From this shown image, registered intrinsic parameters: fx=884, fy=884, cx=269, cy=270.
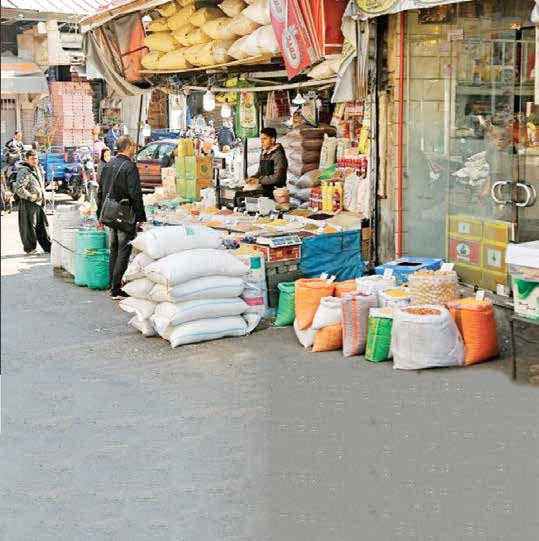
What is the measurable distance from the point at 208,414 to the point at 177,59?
7452mm

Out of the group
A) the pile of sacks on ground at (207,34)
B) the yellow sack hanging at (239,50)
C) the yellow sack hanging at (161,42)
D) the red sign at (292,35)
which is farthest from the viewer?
the yellow sack hanging at (161,42)

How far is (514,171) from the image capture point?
8.01 metres

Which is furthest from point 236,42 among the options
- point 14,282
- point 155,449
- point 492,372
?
point 155,449

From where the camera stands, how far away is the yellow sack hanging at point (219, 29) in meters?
10.9

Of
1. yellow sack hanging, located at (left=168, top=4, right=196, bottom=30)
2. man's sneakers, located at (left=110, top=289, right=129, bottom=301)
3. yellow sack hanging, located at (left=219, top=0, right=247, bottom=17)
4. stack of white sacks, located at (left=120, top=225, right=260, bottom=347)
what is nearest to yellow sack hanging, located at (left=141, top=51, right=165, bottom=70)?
yellow sack hanging, located at (left=168, top=4, right=196, bottom=30)

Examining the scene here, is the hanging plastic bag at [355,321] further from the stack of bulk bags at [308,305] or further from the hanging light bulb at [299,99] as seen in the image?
the hanging light bulb at [299,99]

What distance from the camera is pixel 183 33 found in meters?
12.1

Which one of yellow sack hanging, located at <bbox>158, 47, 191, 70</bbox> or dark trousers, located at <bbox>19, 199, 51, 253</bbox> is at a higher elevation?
yellow sack hanging, located at <bbox>158, 47, 191, 70</bbox>

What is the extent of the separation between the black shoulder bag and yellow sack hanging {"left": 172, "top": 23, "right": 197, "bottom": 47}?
3.00 m

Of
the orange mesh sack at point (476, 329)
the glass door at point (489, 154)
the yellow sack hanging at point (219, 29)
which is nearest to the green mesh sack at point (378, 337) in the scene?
the orange mesh sack at point (476, 329)

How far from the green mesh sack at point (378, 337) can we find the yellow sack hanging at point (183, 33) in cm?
636

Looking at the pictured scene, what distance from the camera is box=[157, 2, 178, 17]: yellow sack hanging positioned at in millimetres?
12266

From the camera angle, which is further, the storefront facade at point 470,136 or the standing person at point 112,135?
the standing person at point 112,135

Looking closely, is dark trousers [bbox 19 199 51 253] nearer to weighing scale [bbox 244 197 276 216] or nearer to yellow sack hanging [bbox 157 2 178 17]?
yellow sack hanging [bbox 157 2 178 17]
